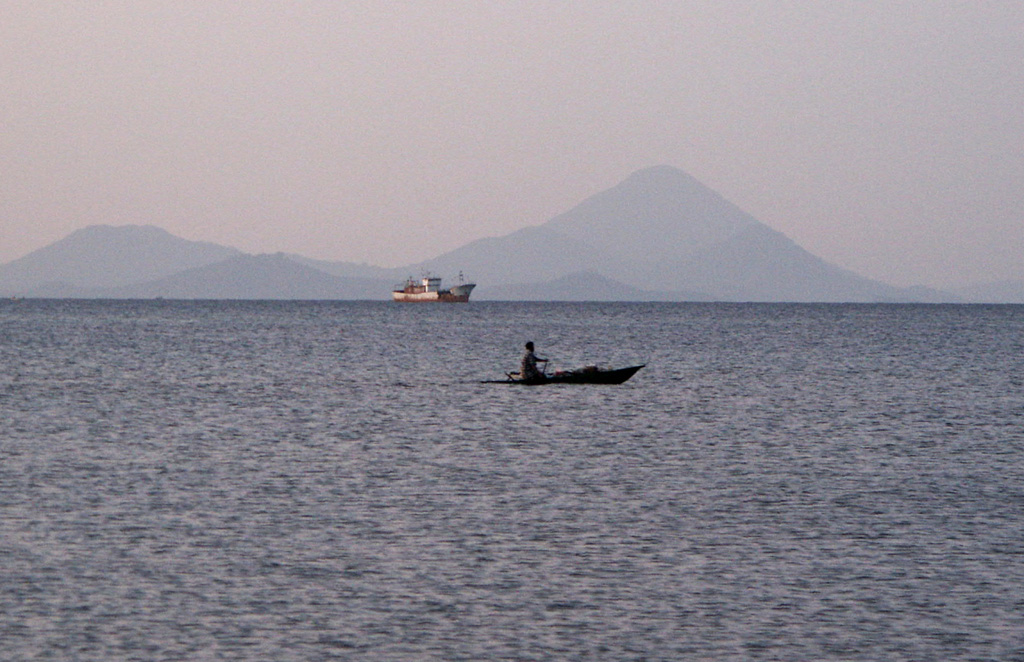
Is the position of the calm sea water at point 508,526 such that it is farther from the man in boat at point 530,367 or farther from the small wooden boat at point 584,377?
the man in boat at point 530,367

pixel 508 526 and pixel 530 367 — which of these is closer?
pixel 508 526

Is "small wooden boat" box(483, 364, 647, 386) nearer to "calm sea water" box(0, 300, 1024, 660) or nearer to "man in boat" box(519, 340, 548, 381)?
"man in boat" box(519, 340, 548, 381)

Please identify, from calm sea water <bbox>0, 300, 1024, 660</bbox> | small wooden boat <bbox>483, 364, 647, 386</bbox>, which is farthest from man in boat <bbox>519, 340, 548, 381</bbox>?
calm sea water <bbox>0, 300, 1024, 660</bbox>

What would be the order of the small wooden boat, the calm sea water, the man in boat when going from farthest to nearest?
the small wooden boat, the man in boat, the calm sea water

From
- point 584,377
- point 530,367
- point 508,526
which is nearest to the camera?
point 508,526

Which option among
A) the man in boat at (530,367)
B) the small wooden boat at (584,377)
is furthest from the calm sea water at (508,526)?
the man in boat at (530,367)

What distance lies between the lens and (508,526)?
2905 cm

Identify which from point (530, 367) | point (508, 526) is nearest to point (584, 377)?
point (530, 367)

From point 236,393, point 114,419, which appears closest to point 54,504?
point 114,419

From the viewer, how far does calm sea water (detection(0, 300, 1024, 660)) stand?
20.8 m

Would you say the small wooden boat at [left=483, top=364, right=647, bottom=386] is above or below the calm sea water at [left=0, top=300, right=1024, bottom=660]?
above

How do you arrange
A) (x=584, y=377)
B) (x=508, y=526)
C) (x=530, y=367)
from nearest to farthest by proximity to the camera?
(x=508, y=526)
(x=530, y=367)
(x=584, y=377)

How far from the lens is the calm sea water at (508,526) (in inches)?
817

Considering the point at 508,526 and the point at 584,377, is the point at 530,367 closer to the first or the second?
the point at 584,377
